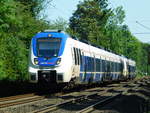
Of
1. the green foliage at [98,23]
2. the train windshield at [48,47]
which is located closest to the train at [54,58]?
the train windshield at [48,47]

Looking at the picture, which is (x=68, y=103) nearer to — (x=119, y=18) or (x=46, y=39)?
(x=46, y=39)

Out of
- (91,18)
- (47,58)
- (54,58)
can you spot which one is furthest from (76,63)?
(91,18)

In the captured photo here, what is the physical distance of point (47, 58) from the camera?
21.6 meters

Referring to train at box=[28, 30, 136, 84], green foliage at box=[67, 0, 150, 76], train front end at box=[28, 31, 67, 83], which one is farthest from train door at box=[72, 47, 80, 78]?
green foliage at box=[67, 0, 150, 76]

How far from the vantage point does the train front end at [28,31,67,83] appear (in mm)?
21375

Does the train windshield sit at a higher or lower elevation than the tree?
lower

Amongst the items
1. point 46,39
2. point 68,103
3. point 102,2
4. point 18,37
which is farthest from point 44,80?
point 102,2

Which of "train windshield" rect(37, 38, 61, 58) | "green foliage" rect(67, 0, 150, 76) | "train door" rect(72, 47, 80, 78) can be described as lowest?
"train door" rect(72, 47, 80, 78)

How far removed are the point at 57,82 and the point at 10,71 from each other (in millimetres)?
7796

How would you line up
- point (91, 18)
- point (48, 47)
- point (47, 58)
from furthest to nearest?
point (91, 18), point (48, 47), point (47, 58)

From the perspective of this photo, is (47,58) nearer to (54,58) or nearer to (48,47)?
(54,58)

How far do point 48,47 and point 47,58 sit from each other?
2.45 feet

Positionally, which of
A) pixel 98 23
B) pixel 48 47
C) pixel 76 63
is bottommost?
pixel 76 63

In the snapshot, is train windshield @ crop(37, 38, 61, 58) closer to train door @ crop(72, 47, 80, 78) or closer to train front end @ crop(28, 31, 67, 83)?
train front end @ crop(28, 31, 67, 83)
